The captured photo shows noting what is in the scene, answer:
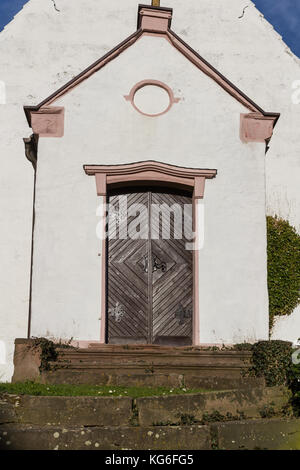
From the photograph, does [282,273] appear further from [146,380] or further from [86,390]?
[86,390]

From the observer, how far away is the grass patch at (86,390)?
6.58 meters

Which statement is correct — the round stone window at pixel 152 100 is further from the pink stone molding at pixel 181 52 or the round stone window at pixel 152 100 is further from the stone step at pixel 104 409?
the stone step at pixel 104 409

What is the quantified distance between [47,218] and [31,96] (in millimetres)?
4474

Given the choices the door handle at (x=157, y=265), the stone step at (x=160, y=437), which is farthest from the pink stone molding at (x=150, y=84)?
the stone step at (x=160, y=437)

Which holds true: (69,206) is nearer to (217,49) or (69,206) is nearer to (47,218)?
(47,218)

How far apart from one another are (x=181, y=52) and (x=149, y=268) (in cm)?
374

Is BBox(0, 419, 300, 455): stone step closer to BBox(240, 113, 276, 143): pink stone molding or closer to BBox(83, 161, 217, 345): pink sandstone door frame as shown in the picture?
BBox(83, 161, 217, 345): pink sandstone door frame

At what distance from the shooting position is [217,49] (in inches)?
568

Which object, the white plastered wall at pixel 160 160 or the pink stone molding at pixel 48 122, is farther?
the pink stone molding at pixel 48 122

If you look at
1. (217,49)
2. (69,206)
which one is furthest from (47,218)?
(217,49)

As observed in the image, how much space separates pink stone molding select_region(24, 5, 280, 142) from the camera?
34.3 feet

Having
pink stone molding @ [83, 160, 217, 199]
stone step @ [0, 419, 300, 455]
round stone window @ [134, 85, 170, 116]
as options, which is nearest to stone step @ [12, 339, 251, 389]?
stone step @ [0, 419, 300, 455]

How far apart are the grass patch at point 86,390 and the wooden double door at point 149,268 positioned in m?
3.49

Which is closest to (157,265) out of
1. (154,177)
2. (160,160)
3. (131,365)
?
(154,177)
